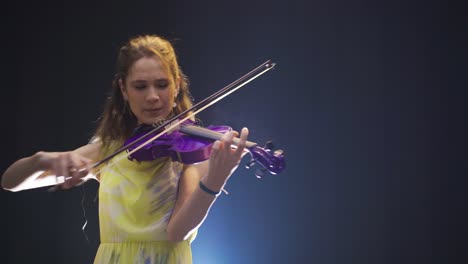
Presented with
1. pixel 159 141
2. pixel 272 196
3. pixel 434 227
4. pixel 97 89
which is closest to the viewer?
pixel 159 141

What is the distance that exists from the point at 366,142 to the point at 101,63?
1.29m

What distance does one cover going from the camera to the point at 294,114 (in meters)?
2.35

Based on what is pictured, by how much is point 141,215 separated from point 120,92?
392 millimetres

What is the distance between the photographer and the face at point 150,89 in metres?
1.33

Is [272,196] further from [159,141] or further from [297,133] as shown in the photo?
[159,141]

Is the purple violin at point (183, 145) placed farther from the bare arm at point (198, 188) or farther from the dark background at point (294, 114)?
the dark background at point (294, 114)

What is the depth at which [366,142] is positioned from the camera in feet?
7.50

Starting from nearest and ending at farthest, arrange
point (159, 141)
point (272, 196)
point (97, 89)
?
1. point (159, 141)
2. point (272, 196)
3. point (97, 89)

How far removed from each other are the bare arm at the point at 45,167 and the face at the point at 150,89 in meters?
0.18

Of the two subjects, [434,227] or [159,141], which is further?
[434,227]

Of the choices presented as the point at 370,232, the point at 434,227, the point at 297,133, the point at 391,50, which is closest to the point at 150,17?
the point at 297,133

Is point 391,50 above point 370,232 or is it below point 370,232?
above

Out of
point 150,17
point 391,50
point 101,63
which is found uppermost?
point 150,17

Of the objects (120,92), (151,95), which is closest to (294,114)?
(120,92)
